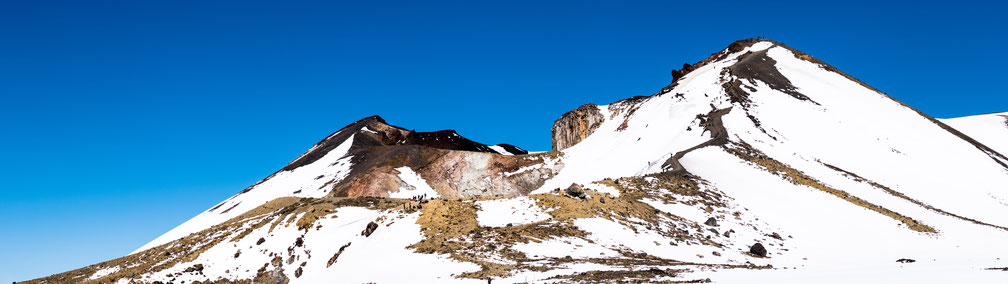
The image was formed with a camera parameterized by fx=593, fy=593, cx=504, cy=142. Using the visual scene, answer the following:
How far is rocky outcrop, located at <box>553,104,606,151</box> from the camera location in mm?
85000

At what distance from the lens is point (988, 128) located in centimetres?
7588

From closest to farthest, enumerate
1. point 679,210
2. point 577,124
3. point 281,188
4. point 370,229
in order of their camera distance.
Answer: point 370,229
point 679,210
point 281,188
point 577,124

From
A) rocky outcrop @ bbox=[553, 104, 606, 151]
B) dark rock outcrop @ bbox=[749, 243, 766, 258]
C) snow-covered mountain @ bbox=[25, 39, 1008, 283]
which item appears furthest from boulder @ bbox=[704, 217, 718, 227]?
rocky outcrop @ bbox=[553, 104, 606, 151]

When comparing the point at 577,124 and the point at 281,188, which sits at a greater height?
the point at 577,124

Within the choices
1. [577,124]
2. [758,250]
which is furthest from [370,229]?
[577,124]

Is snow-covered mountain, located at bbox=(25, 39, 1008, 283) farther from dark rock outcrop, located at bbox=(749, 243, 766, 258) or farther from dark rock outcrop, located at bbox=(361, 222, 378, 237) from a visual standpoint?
dark rock outcrop, located at bbox=(749, 243, 766, 258)

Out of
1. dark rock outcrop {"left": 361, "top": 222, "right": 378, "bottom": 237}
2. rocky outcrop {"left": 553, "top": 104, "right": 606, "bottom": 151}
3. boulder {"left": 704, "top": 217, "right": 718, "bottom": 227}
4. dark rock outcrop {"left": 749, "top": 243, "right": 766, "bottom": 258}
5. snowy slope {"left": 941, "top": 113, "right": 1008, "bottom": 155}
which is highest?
rocky outcrop {"left": 553, "top": 104, "right": 606, "bottom": 151}

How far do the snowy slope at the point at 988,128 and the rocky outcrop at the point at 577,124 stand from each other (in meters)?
45.0

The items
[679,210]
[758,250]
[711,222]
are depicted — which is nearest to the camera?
[758,250]

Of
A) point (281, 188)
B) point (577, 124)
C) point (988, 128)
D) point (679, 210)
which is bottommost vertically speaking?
point (679, 210)

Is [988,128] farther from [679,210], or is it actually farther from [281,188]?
[281,188]

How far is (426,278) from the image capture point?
58.9 ft

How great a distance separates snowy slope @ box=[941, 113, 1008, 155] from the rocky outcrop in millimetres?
44959

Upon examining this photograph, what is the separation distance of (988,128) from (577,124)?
5243cm
